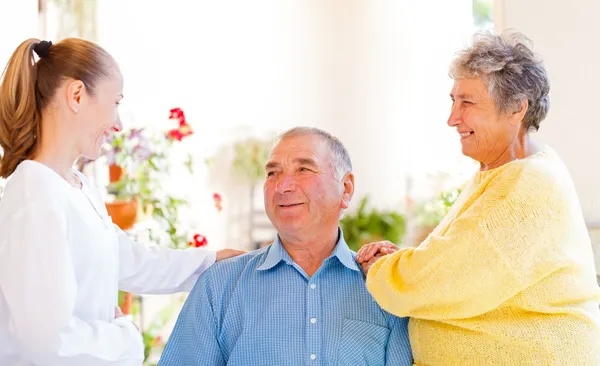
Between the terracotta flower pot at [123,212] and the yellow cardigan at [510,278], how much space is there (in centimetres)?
204

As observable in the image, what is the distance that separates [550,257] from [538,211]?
103 millimetres

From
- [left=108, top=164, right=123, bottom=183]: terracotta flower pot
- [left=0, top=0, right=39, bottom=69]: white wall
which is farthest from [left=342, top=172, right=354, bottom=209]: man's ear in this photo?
[left=108, top=164, right=123, bottom=183]: terracotta flower pot

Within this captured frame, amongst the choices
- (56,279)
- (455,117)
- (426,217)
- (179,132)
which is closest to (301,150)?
(455,117)

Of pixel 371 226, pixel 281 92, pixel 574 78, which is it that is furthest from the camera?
pixel 281 92

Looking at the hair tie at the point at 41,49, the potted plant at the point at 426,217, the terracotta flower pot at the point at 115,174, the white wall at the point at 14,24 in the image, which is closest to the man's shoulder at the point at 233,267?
the hair tie at the point at 41,49

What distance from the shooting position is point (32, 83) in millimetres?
1520

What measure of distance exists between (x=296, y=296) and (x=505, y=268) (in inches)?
22.4

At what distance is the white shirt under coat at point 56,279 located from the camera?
135cm

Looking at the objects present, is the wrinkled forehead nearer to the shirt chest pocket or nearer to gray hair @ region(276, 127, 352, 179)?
gray hair @ region(276, 127, 352, 179)

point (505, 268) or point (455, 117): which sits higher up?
point (455, 117)

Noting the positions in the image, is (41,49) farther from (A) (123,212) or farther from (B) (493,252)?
(A) (123,212)

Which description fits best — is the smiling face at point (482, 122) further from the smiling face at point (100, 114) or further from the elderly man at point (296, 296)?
the smiling face at point (100, 114)

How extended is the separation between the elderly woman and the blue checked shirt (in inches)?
6.9

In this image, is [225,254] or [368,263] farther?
[225,254]
